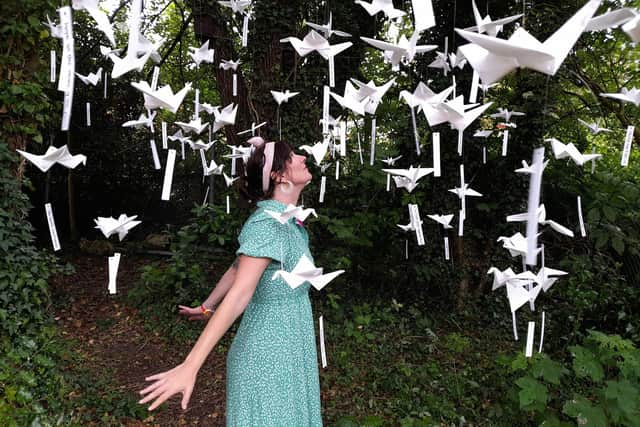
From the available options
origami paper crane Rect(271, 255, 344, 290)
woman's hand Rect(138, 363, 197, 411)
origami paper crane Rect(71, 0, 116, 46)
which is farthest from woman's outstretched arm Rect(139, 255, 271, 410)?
origami paper crane Rect(71, 0, 116, 46)

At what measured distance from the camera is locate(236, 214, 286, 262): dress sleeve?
1.39 m

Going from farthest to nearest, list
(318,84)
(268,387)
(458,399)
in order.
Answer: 1. (318,84)
2. (458,399)
3. (268,387)

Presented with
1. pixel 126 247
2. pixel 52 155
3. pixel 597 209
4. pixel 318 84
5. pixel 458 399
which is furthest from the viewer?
pixel 126 247

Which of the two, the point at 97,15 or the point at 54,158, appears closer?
the point at 97,15

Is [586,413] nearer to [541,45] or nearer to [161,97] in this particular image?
[541,45]

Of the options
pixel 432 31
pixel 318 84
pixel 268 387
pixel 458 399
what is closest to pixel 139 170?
pixel 318 84

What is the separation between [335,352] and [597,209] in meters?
2.50

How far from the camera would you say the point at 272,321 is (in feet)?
5.04

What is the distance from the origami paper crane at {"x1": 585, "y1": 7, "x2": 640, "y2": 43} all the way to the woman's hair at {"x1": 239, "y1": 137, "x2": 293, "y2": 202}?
1049 mm

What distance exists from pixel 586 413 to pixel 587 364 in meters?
0.30

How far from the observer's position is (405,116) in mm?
4578

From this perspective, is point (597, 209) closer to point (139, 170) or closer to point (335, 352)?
point (335, 352)

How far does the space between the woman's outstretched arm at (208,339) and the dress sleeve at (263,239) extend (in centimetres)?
2

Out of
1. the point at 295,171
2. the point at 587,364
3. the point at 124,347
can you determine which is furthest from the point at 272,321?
the point at 124,347
